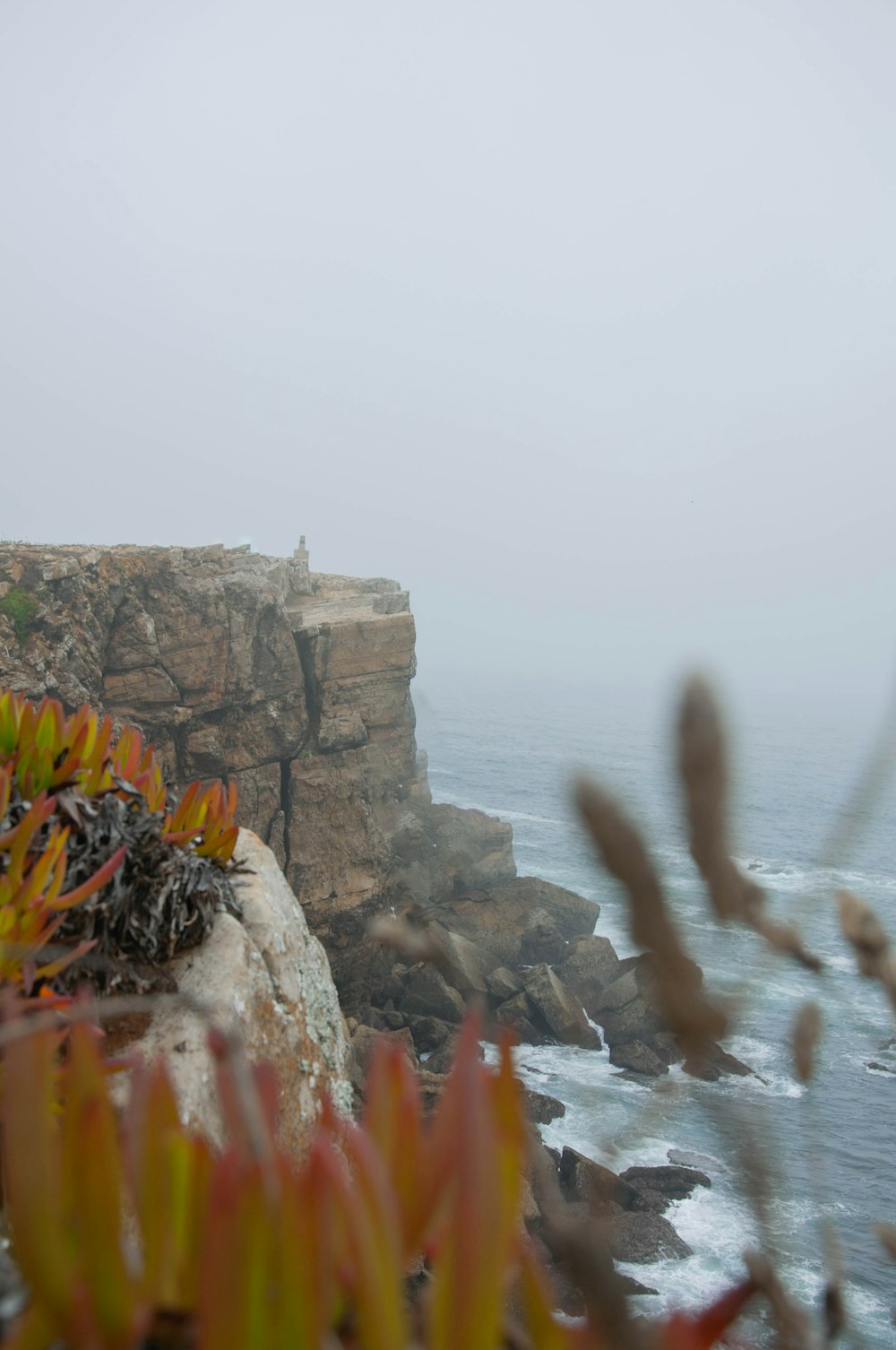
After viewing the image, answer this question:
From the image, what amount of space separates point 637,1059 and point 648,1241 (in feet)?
21.2

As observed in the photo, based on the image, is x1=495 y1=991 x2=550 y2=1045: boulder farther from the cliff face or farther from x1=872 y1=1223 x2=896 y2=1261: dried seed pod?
x1=872 y1=1223 x2=896 y2=1261: dried seed pod

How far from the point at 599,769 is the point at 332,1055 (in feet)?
13.3

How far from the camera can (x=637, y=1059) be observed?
2036 centimetres

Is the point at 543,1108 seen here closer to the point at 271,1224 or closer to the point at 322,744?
the point at 322,744

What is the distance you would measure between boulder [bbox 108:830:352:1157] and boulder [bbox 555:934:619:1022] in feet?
64.4

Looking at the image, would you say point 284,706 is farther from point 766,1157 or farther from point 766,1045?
point 766,1157

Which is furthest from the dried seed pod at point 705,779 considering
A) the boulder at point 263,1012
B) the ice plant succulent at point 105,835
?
the ice plant succulent at point 105,835

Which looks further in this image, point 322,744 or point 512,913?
point 512,913

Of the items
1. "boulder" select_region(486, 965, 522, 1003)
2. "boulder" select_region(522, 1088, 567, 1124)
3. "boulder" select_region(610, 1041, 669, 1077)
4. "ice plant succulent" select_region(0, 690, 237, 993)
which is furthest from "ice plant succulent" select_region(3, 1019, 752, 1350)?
"boulder" select_region(486, 965, 522, 1003)

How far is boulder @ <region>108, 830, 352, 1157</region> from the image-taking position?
113 inches

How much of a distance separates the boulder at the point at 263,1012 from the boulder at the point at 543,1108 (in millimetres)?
14598

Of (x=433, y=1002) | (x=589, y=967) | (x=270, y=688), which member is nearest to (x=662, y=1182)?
(x=433, y=1002)

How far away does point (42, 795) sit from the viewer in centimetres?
310

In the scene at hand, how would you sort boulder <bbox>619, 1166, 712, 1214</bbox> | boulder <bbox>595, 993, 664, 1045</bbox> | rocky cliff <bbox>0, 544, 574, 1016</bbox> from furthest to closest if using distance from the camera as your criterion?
1. boulder <bbox>595, 993, 664, 1045</bbox>
2. rocky cliff <bbox>0, 544, 574, 1016</bbox>
3. boulder <bbox>619, 1166, 712, 1214</bbox>
